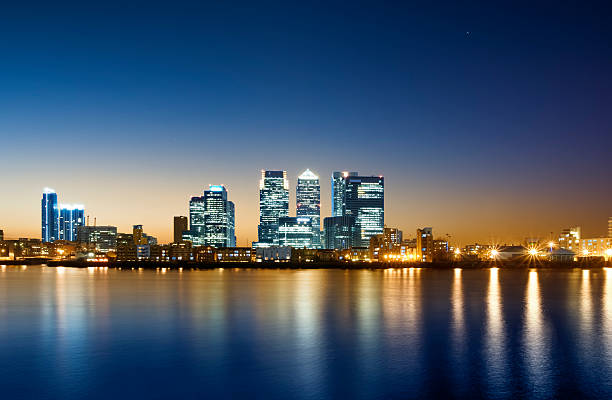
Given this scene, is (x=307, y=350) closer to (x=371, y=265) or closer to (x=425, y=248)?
(x=371, y=265)

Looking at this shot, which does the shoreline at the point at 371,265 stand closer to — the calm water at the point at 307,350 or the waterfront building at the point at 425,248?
the waterfront building at the point at 425,248

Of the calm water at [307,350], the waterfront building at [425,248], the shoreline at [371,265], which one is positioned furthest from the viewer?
the waterfront building at [425,248]

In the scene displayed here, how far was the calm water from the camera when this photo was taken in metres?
18.1

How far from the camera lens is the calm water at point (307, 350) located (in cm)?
1808

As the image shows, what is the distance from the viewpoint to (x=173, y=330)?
30688 millimetres

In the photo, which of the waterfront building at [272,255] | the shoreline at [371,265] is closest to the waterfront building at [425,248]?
the shoreline at [371,265]

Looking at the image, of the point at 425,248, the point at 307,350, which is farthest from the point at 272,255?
the point at 307,350

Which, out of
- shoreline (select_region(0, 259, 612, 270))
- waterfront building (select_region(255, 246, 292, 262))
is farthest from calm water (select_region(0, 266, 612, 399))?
waterfront building (select_region(255, 246, 292, 262))

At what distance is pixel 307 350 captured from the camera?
24.2 meters

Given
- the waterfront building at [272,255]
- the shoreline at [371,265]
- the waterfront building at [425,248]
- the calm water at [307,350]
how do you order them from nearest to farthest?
1. the calm water at [307,350]
2. the shoreline at [371,265]
3. the waterfront building at [425,248]
4. the waterfront building at [272,255]

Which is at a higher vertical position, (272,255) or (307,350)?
(307,350)

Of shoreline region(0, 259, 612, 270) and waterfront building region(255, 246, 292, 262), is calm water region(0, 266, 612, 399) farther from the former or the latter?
waterfront building region(255, 246, 292, 262)

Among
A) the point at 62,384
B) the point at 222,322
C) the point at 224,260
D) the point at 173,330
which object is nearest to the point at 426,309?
the point at 222,322

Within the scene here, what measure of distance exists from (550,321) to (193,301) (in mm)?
29963
